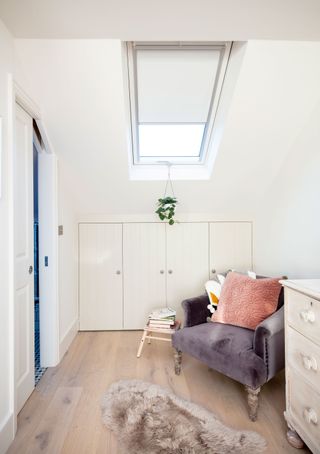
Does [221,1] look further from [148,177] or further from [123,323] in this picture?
[123,323]

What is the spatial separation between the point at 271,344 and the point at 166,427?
77 cm

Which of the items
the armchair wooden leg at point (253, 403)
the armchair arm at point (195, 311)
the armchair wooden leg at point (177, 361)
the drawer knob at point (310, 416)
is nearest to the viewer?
the drawer knob at point (310, 416)

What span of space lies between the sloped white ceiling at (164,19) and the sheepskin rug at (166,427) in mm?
2190

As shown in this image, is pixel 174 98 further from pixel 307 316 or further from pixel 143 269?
pixel 307 316

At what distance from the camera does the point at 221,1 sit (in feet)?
4.36

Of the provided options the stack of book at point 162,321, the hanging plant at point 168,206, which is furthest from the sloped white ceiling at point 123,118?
the stack of book at point 162,321

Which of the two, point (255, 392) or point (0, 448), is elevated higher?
point (255, 392)

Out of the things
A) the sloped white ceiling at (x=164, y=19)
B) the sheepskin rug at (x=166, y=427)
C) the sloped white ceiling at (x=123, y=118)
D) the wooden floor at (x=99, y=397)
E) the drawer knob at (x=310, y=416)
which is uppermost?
the sloped white ceiling at (x=164, y=19)

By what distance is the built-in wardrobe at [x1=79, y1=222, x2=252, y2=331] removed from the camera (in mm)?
3109

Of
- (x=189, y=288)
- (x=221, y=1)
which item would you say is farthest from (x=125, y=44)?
(x=189, y=288)

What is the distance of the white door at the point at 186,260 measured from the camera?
Result: 10.3ft

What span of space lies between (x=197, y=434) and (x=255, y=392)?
42 centimetres

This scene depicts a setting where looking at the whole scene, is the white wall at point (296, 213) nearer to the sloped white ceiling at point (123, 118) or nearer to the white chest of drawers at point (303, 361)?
the sloped white ceiling at point (123, 118)

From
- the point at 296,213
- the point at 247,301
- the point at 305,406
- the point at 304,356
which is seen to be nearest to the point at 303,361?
Result: the point at 304,356
